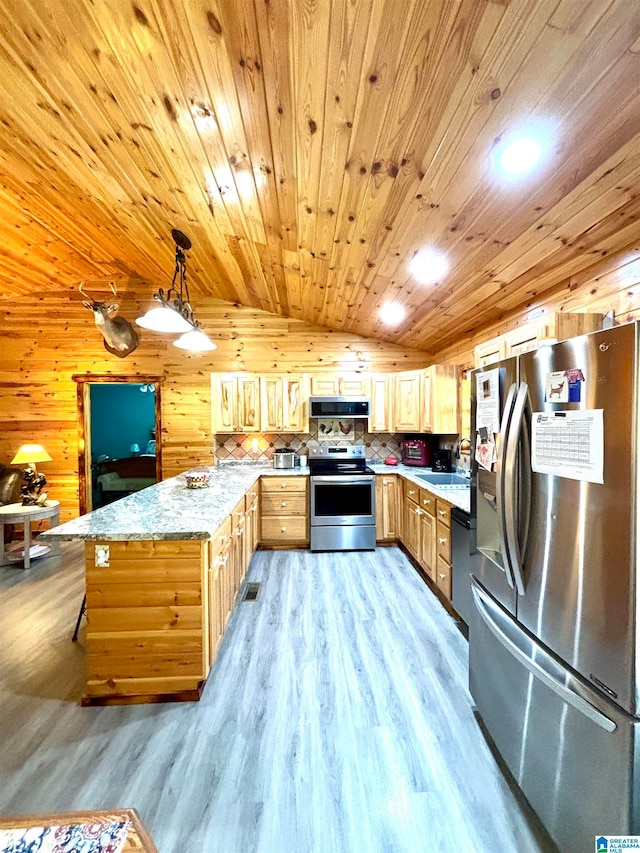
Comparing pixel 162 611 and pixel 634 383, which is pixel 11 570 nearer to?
pixel 162 611

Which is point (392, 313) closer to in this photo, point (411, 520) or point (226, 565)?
point (411, 520)

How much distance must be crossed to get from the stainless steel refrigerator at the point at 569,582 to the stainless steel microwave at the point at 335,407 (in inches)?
108

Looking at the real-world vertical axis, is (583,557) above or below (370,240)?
below

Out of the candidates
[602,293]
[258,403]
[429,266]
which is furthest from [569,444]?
[258,403]

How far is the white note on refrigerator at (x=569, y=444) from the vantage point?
3.25 feet

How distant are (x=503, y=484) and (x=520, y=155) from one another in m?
1.32

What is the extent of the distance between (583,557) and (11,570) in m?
4.87

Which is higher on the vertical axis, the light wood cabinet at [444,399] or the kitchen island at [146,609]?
the light wood cabinet at [444,399]

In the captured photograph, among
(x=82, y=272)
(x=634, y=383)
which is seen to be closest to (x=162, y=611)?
(x=634, y=383)

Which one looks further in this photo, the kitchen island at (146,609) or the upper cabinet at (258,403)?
the upper cabinet at (258,403)

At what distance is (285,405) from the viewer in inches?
167

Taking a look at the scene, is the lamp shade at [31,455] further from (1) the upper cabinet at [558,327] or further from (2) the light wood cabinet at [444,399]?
(1) the upper cabinet at [558,327]

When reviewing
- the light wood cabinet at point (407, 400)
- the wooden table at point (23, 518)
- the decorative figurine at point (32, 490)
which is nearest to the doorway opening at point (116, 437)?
the decorative figurine at point (32, 490)

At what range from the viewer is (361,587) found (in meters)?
3.01
